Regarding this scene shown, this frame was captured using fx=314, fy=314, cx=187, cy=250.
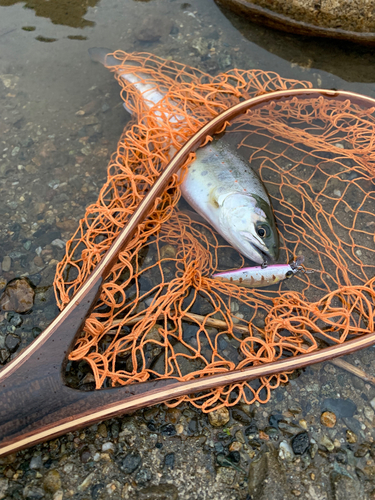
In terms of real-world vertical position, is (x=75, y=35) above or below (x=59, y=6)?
below

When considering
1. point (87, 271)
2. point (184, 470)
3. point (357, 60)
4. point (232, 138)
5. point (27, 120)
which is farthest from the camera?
point (357, 60)

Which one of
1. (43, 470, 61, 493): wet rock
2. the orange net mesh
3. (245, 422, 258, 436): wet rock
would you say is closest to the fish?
the orange net mesh

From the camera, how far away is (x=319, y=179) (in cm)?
454

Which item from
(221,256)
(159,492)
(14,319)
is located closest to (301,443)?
(159,492)

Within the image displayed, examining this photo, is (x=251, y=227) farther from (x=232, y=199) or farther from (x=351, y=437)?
(x=351, y=437)

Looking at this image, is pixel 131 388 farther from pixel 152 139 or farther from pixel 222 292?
pixel 152 139

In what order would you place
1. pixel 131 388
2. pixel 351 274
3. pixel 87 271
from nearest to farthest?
1. pixel 131 388
2. pixel 87 271
3. pixel 351 274

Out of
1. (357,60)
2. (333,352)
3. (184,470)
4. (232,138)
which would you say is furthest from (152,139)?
(357,60)

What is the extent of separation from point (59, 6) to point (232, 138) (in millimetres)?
4423

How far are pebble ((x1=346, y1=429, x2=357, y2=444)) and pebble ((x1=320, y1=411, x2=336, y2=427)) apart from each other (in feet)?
0.48

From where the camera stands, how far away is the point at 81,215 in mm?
4262

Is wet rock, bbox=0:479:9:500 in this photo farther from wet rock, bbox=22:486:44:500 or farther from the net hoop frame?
the net hoop frame

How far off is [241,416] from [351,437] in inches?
42.3

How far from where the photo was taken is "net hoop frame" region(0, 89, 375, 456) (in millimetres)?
2424
